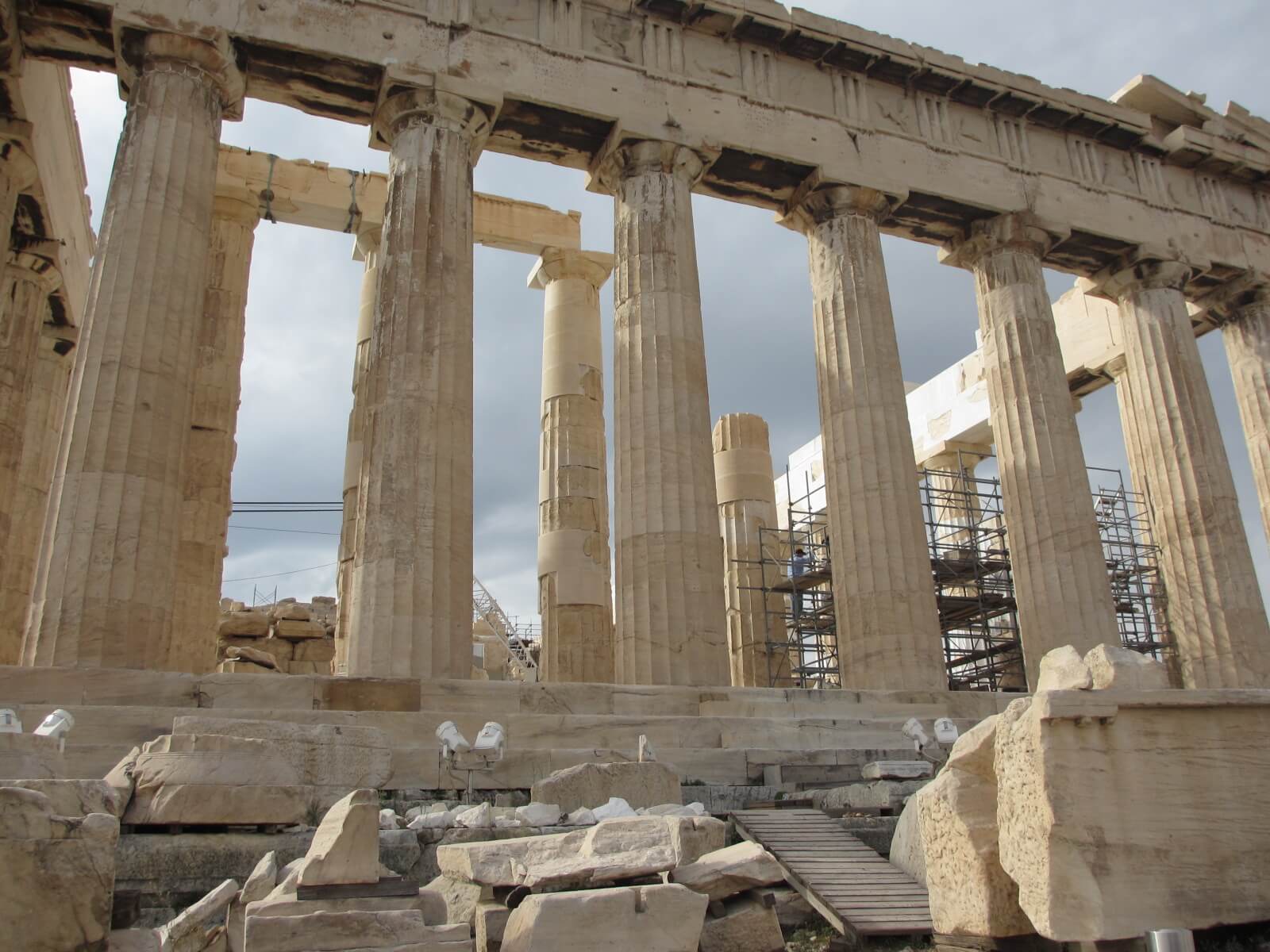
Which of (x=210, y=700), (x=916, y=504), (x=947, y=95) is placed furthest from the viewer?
(x=947, y=95)

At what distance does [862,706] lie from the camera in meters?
17.0

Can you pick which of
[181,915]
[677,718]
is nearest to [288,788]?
[181,915]

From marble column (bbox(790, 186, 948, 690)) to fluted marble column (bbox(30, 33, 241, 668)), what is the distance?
34.8 ft

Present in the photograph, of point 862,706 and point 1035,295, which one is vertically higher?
point 1035,295

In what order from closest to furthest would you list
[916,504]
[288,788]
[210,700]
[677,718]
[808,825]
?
[288,788] < [808,825] < [210,700] < [677,718] < [916,504]

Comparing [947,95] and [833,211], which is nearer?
[833,211]

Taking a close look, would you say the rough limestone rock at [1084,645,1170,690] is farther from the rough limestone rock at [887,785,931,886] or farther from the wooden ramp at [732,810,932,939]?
the rough limestone rock at [887,785,931,886]

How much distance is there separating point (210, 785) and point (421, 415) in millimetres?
8677

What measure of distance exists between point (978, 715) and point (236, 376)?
14.6 m

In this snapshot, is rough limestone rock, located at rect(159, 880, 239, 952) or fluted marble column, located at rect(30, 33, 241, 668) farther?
fluted marble column, located at rect(30, 33, 241, 668)

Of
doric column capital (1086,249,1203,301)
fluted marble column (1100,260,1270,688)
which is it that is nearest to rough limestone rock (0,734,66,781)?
fluted marble column (1100,260,1270,688)

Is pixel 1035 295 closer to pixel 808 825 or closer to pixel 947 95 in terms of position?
pixel 947 95

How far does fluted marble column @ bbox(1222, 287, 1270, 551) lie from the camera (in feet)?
80.0

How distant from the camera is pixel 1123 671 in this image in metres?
6.46
